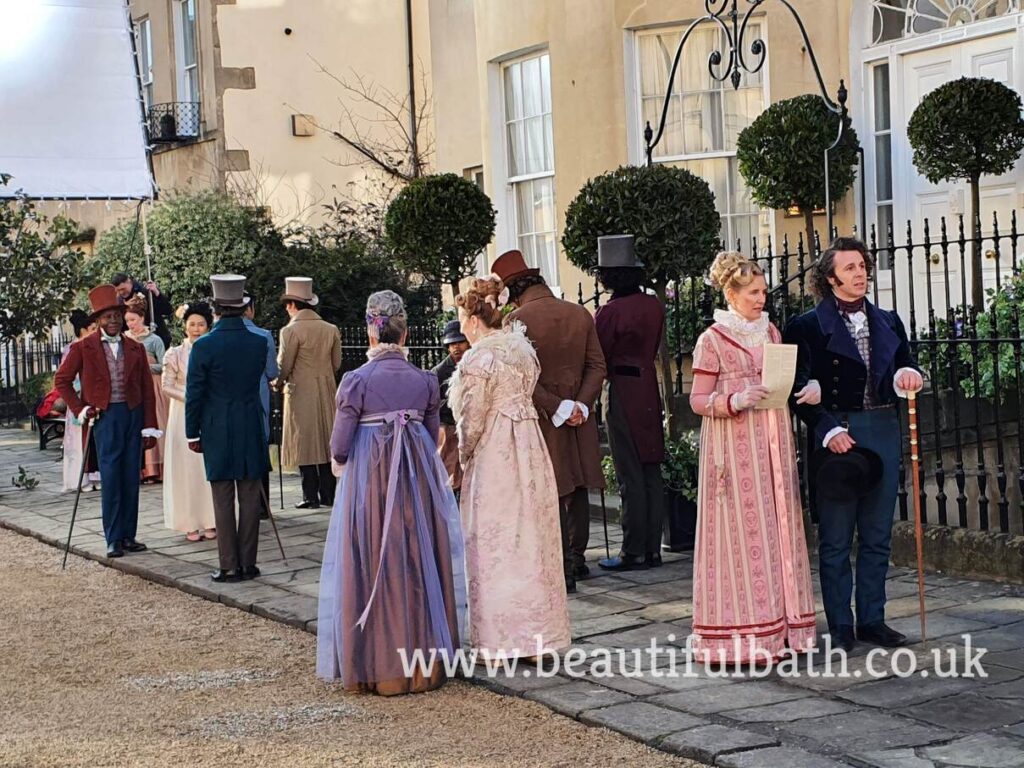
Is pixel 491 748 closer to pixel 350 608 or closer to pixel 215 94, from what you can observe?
pixel 350 608

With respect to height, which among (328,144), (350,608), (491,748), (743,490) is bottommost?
(491,748)

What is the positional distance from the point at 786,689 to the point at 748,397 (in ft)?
4.11

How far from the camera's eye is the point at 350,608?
6.69m

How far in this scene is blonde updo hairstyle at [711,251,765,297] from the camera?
6.71 meters

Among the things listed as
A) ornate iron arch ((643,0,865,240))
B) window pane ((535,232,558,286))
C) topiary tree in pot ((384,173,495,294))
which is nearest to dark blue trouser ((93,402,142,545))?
topiary tree in pot ((384,173,495,294))

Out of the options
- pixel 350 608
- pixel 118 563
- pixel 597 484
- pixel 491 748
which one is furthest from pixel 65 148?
pixel 491 748

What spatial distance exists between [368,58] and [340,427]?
17.3m

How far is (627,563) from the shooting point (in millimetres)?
9062

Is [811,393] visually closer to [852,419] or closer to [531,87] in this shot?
[852,419]

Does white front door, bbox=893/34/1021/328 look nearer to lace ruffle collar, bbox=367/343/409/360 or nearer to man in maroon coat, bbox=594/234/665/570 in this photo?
man in maroon coat, bbox=594/234/665/570

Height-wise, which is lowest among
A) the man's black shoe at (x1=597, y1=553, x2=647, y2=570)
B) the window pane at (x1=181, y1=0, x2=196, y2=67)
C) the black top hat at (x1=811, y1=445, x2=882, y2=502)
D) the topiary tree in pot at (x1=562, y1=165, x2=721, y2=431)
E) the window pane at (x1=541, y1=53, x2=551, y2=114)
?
the man's black shoe at (x1=597, y1=553, x2=647, y2=570)

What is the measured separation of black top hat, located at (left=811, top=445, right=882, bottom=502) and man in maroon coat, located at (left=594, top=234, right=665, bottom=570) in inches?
89.5

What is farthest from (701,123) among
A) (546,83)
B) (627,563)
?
(627,563)

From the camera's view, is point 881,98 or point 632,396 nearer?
point 632,396
